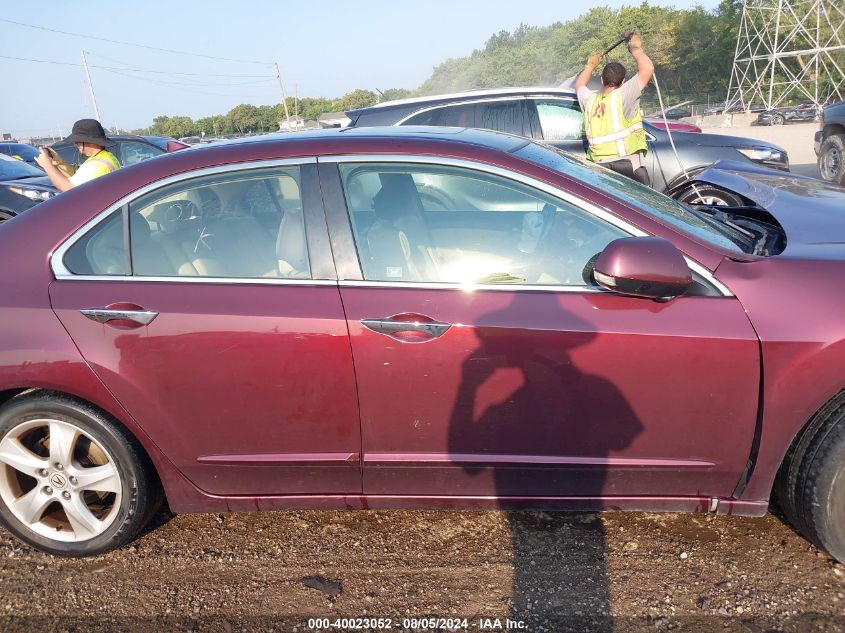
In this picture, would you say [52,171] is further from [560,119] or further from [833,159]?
[833,159]

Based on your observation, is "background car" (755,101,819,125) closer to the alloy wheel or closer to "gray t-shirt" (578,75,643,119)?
"gray t-shirt" (578,75,643,119)

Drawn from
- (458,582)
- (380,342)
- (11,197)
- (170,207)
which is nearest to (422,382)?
(380,342)

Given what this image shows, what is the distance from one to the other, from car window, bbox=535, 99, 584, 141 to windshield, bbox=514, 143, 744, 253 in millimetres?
3681

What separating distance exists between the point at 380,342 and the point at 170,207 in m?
0.99

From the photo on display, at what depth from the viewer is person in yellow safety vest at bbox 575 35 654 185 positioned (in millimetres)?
5207

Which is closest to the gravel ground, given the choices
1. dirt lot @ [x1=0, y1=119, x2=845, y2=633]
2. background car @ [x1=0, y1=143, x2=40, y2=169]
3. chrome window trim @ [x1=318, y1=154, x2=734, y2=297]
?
dirt lot @ [x1=0, y1=119, x2=845, y2=633]

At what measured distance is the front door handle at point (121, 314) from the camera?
2320 millimetres

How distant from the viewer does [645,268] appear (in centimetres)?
206

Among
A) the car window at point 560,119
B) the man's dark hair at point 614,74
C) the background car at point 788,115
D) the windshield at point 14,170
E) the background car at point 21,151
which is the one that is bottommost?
the background car at point 788,115

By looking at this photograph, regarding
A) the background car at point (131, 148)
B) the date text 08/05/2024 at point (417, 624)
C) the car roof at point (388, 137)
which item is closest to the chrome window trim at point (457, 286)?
the car roof at point (388, 137)

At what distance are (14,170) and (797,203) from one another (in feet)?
29.1

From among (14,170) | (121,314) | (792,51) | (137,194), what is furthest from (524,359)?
(792,51)

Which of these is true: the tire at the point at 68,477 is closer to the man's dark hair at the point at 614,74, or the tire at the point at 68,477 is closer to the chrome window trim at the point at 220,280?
the chrome window trim at the point at 220,280

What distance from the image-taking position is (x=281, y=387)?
7.54ft
